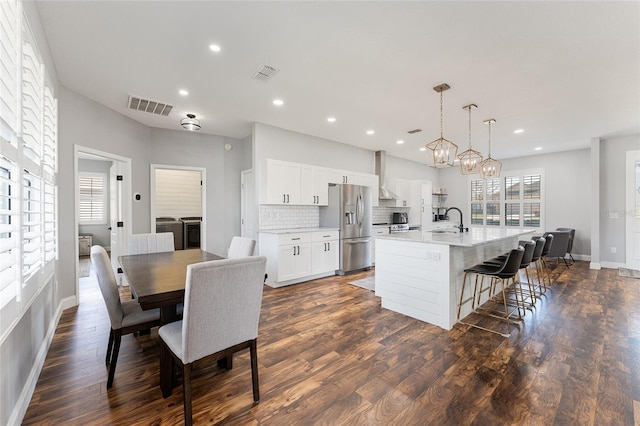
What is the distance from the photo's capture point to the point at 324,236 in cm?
509

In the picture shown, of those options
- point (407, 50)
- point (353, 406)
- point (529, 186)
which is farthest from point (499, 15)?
point (529, 186)

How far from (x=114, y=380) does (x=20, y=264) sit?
1.08 meters

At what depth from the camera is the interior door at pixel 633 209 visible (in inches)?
213

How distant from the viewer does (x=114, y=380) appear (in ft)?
6.72

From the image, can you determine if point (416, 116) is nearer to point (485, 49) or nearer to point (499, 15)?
point (485, 49)

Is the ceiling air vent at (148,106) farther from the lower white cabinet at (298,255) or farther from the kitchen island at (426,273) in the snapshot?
the kitchen island at (426,273)

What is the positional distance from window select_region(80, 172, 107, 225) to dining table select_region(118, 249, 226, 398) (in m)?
6.48

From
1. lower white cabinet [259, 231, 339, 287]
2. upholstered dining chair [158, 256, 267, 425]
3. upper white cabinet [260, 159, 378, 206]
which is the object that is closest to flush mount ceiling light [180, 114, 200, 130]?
upper white cabinet [260, 159, 378, 206]

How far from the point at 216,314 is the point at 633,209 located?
7.87m

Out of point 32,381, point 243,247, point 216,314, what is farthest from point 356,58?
point 32,381

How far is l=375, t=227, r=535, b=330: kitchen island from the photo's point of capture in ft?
9.66

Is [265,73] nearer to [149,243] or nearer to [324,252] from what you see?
[149,243]

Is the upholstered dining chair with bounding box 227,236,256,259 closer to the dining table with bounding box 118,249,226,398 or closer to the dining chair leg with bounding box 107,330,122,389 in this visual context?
the dining table with bounding box 118,249,226,398

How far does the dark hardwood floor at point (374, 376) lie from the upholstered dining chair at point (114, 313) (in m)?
0.31
